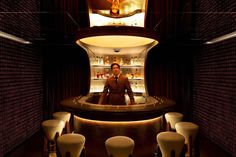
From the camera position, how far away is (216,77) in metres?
4.53

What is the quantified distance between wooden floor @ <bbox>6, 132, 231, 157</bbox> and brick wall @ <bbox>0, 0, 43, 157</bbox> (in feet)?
0.40

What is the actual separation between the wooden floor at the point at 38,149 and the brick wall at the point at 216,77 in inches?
5.4

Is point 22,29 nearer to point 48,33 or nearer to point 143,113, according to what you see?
point 48,33

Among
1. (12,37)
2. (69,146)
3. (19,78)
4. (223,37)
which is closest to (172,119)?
(223,37)

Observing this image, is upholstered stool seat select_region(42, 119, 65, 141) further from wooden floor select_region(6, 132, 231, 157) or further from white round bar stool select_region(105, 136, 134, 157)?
white round bar stool select_region(105, 136, 134, 157)

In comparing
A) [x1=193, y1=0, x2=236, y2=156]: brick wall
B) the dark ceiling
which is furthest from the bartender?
the dark ceiling

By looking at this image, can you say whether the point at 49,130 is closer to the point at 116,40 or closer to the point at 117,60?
the point at 116,40

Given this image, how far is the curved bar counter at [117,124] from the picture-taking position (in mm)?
2980

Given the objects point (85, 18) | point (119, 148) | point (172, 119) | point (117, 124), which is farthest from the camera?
point (85, 18)

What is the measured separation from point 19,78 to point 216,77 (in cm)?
418

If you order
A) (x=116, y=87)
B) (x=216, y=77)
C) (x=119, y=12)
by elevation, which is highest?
(x=119, y=12)

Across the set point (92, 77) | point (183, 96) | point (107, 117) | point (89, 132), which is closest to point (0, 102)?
point (89, 132)

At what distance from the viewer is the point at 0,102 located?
3650 mm

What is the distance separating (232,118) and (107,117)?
7.91 ft
